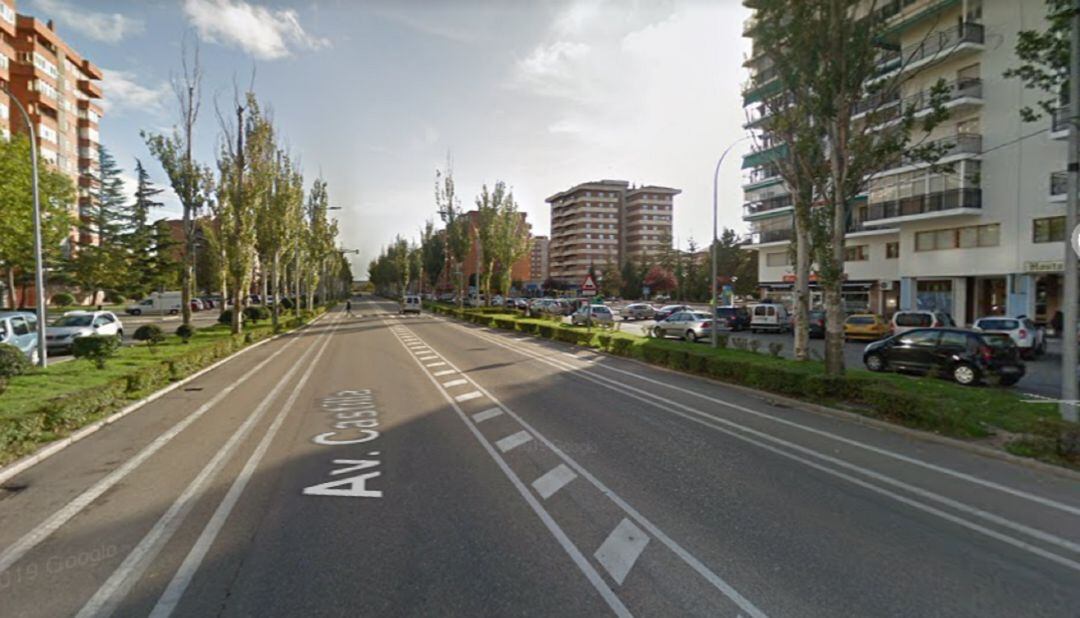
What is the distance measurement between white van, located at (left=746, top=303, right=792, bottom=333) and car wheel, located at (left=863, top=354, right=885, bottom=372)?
52.4ft

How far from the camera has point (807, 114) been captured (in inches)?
484

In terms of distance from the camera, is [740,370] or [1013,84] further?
[1013,84]

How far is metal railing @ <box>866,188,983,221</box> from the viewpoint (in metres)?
29.4

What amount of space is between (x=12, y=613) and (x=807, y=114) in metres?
14.0

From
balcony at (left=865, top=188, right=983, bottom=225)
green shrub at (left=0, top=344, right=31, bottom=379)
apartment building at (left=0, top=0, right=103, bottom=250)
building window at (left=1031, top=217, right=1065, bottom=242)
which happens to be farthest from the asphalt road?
apartment building at (left=0, top=0, right=103, bottom=250)

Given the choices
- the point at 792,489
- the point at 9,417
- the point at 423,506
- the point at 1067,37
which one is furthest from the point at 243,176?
the point at 1067,37

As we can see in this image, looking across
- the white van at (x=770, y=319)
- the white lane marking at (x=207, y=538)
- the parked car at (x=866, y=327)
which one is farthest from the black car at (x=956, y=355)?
the white van at (x=770, y=319)

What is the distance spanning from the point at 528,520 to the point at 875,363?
13.9 m

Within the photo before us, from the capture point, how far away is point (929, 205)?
3130 cm

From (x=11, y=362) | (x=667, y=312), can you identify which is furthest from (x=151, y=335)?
(x=667, y=312)

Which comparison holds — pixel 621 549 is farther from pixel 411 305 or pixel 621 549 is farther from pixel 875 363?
pixel 411 305

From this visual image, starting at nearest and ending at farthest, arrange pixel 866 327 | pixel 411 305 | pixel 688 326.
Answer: pixel 866 327
pixel 688 326
pixel 411 305

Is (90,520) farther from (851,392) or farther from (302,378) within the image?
(851,392)

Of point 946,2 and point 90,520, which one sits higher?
point 946,2
